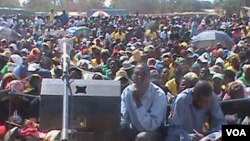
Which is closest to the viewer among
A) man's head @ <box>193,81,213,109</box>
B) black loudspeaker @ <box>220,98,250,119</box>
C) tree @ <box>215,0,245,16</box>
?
man's head @ <box>193,81,213,109</box>

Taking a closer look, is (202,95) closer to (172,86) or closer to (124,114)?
(124,114)

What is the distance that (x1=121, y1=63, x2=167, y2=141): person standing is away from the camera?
708cm

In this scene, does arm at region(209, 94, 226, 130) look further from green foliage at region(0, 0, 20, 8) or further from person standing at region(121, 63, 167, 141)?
green foliage at region(0, 0, 20, 8)

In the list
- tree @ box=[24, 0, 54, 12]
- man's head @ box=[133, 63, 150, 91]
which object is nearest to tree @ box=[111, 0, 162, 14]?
tree @ box=[24, 0, 54, 12]

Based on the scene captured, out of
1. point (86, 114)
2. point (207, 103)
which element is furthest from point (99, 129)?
point (207, 103)

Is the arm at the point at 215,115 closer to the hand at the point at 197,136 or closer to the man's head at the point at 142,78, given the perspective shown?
the hand at the point at 197,136

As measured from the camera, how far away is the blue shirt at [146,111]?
7.09 meters

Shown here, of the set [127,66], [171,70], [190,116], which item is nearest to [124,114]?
[190,116]

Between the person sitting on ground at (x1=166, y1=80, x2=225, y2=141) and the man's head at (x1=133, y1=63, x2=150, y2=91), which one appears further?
the man's head at (x1=133, y1=63, x2=150, y2=91)

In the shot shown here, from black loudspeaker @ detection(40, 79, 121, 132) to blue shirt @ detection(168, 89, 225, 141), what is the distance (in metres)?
0.83

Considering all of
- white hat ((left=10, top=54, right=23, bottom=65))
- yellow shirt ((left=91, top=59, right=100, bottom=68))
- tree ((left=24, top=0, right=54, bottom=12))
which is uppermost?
tree ((left=24, top=0, right=54, bottom=12))

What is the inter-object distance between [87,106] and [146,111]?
108cm

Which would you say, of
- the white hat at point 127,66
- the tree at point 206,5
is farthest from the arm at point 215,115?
the tree at point 206,5

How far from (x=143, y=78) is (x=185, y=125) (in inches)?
26.1
